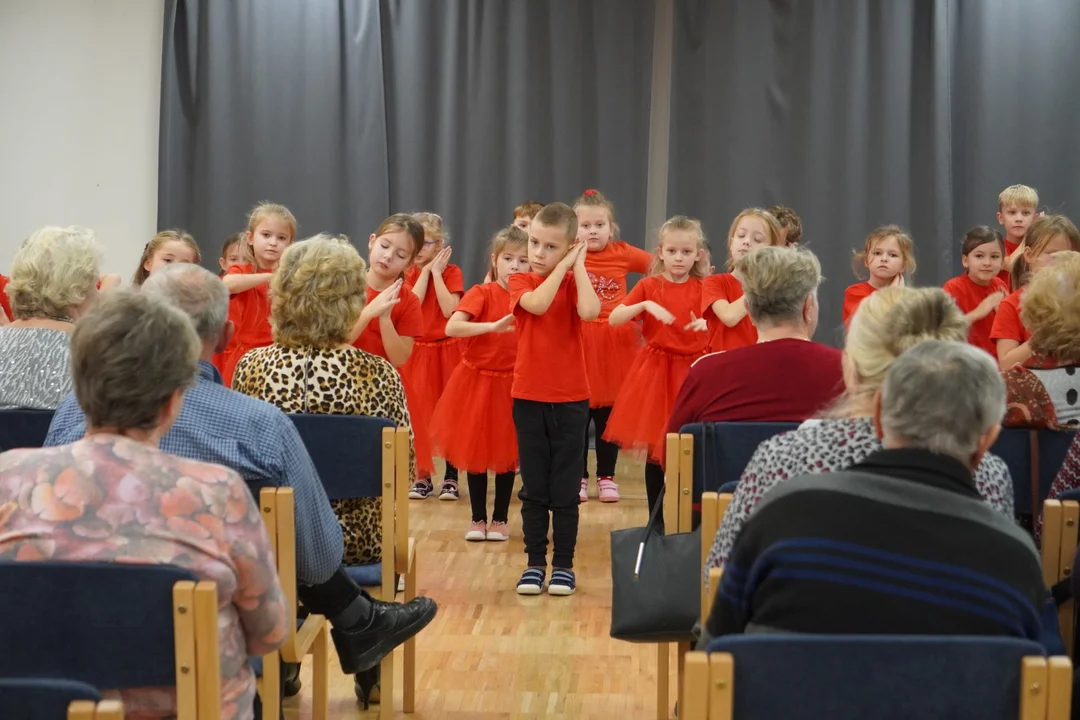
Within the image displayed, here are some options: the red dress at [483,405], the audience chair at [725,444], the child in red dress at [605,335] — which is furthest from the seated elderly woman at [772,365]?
the child in red dress at [605,335]

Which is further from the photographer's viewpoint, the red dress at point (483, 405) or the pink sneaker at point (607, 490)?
the pink sneaker at point (607, 490)

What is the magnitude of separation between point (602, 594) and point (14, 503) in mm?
2827

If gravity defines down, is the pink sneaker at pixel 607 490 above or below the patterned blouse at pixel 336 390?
below

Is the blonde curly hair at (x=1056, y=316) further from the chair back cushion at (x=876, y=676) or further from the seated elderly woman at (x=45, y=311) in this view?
the seated elderly woman at (x=45, y=311)

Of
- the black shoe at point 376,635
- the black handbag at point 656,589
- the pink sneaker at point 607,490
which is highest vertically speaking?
the black handbag at point 656,589

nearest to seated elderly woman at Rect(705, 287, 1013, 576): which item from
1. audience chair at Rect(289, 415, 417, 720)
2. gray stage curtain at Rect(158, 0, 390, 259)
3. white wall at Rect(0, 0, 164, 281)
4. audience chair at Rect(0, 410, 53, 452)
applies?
audience chair at Rect(289, 415, 417, 720)

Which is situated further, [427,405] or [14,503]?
[427,405]

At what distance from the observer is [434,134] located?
23.4 feet

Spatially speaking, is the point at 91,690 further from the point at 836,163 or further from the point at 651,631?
the point at 836,163

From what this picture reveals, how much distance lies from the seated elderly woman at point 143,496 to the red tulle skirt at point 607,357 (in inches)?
161

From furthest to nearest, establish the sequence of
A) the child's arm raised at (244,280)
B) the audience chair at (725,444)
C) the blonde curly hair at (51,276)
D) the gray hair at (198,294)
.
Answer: the child's arm raised at (244,280)
the blonde curly hair at (51,276)
the audience chair at (725,444)
the gray hair at (198,294)

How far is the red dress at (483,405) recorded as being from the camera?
4918 millimetres

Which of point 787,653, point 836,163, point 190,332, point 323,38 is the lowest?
point 787,653

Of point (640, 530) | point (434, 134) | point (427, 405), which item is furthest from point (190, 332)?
point (434, 134)
